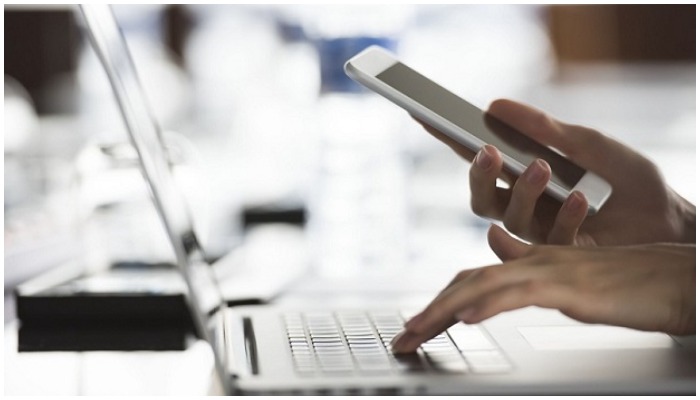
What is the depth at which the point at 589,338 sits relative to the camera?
0.57 metres

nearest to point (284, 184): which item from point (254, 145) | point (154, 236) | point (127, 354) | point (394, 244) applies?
point (254, 145)

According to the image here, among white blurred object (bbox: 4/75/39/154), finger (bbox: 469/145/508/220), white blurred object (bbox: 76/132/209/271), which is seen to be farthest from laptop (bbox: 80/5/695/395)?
white blurred object (bbox: 4/75/39/154)

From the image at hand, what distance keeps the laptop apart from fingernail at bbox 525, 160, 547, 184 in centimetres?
9

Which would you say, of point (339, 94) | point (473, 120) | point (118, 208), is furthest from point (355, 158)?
point (473, 120)

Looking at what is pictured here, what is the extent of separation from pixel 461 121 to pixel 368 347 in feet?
0.69

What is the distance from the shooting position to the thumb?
54 cm

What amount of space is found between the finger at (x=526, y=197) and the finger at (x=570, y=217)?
20 mm

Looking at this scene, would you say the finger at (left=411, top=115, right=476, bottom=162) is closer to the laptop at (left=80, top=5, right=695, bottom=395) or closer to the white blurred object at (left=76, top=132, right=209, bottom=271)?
the laptop at (left=80, top=5, right=695, bottom=395)

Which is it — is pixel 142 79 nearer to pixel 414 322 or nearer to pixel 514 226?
pixel 514 226

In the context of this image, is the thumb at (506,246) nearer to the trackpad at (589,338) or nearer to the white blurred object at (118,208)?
the trackpad at (589,338)

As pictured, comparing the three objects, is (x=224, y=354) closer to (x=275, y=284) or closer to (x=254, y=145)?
(x=275, y=284)

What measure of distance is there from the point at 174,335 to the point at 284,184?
266 cm

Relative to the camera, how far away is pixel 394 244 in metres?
3.42

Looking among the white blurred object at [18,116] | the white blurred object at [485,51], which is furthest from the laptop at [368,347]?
the white blurred object at [485,51]
